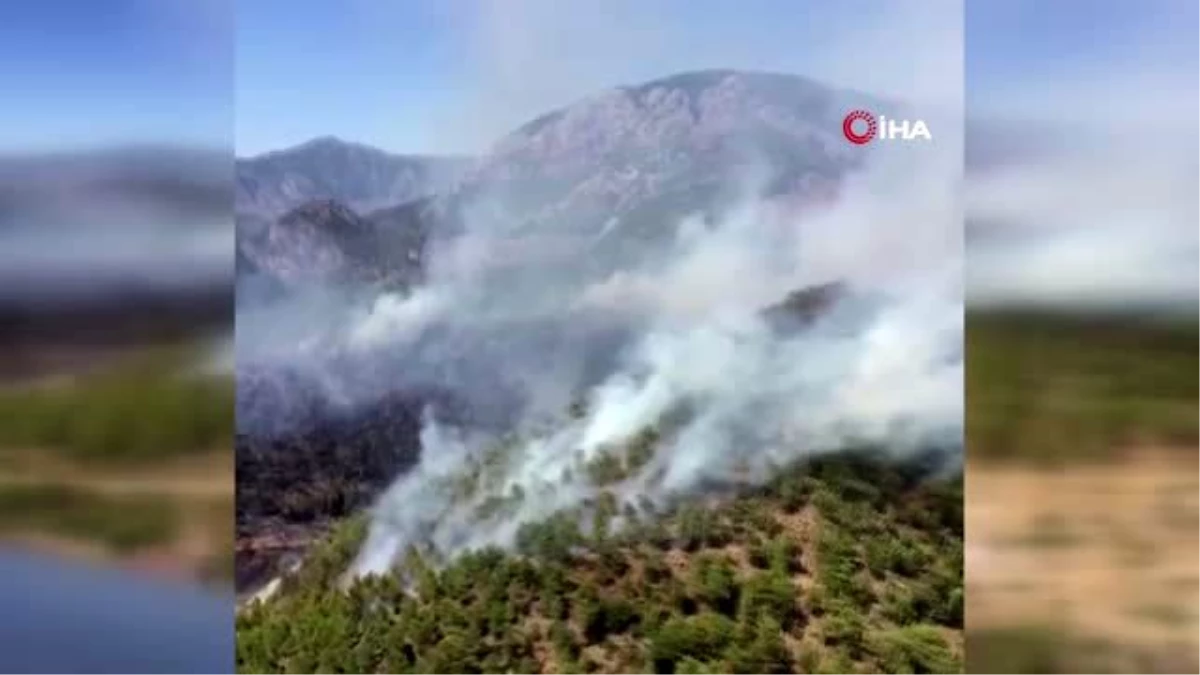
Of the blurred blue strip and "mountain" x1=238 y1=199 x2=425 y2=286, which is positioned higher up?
"mountain" x1=238 y1=199 x2=425 y2=286

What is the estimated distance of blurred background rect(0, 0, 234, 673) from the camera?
10.7 ft

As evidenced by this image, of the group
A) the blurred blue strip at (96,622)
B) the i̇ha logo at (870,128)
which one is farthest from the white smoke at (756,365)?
the blurred blue strip at (96,622)

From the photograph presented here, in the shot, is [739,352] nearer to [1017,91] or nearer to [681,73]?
[681,73]

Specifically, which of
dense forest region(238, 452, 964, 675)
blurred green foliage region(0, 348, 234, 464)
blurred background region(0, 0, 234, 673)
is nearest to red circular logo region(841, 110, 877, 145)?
dense forest region(238, 452, 964, 675)

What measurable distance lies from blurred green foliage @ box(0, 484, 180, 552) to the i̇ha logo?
6.85ft

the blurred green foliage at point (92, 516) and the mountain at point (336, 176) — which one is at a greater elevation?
the mountain at point (336, 176)

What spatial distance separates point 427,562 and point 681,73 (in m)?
1.50

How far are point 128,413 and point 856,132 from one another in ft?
6.91

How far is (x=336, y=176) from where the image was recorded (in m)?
3.34

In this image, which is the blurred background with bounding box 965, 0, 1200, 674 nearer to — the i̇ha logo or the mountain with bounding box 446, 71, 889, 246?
the i̇ha logo

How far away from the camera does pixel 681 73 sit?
3277mm

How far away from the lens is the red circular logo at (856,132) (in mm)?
3293

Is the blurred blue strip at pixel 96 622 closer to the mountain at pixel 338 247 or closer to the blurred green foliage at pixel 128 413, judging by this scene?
the blurred green foliage at pixel 128 413

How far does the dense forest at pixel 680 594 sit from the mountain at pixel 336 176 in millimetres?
894
